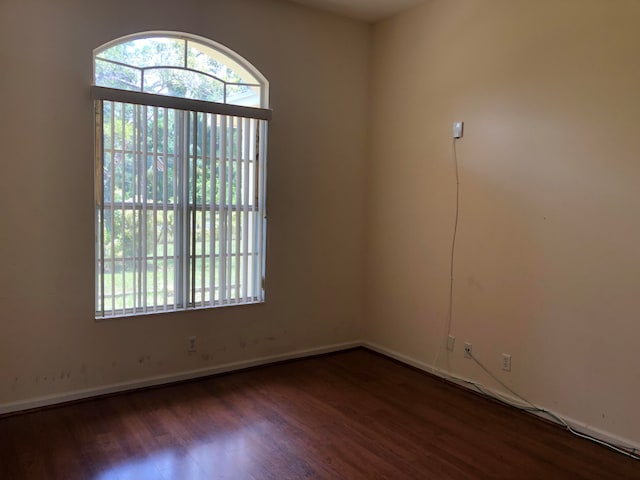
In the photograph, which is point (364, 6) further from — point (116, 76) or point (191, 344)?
point (191, 344)

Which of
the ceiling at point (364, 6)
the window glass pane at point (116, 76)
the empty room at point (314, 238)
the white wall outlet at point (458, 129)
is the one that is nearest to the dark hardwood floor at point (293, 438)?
the empty room at point (314, 238)

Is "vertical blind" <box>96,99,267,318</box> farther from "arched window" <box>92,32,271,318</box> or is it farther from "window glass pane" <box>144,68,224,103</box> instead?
"window glass pane" <box>144,68,224,103</box>

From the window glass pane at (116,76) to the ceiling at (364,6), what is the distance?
1.45 m

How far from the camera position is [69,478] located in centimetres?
231

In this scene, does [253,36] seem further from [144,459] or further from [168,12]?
[144,459]

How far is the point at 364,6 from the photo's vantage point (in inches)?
156

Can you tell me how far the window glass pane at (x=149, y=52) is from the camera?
326cm

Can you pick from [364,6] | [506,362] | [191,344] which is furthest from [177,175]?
[506,362]

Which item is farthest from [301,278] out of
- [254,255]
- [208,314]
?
[208,314]

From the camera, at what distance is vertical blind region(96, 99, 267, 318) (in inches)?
128

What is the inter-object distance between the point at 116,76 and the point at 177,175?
0.75 m

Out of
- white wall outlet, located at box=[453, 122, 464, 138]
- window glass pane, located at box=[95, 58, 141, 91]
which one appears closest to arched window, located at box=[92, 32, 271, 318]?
window glass pane, located at box=[95, 58, 141, 91]

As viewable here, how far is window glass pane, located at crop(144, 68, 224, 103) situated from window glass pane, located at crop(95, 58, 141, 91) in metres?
0.07

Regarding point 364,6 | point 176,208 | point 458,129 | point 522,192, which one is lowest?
point 176,208
